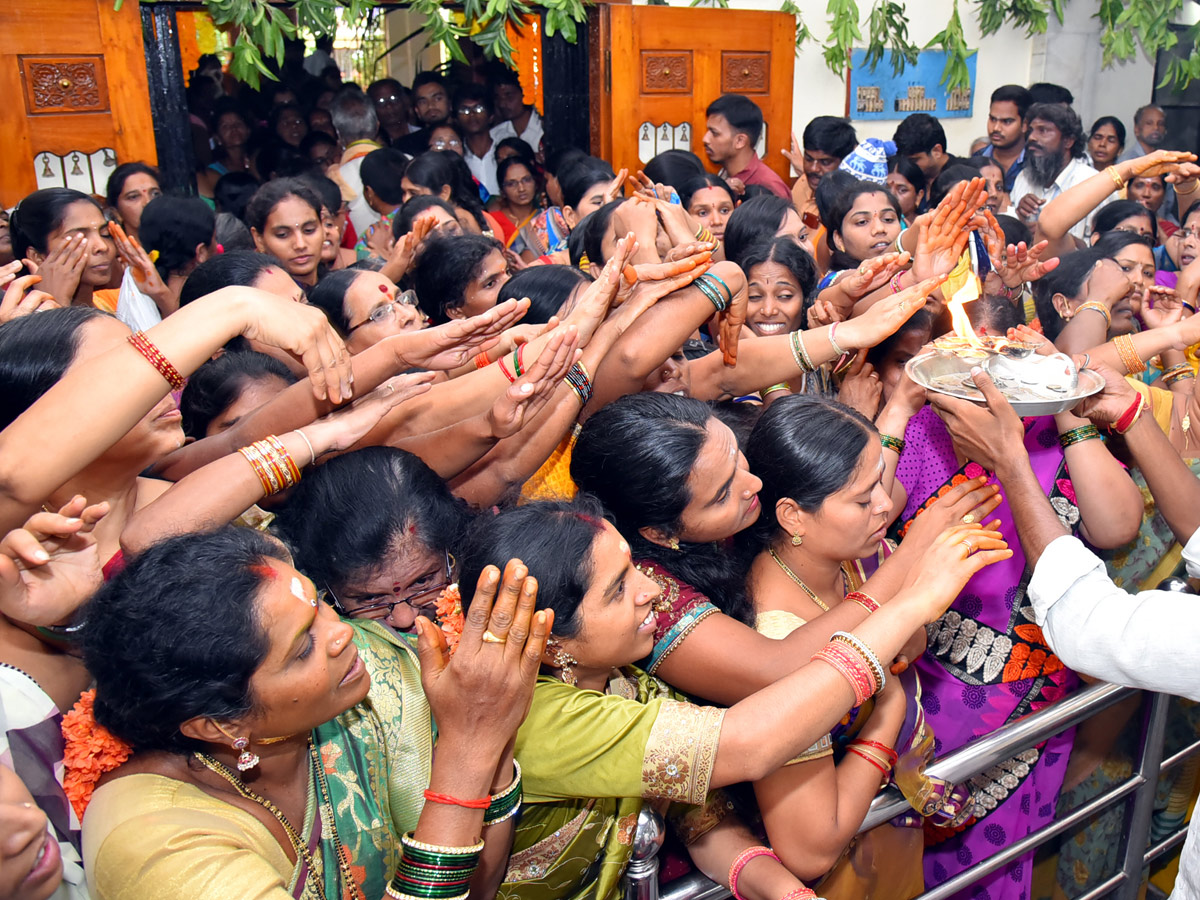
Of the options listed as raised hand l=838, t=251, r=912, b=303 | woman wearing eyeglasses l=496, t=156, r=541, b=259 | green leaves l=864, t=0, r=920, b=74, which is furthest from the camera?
green leaves l=864, t=0, r=920, b=74

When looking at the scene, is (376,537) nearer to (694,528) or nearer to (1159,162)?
(694,528)

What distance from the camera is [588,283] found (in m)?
2.80

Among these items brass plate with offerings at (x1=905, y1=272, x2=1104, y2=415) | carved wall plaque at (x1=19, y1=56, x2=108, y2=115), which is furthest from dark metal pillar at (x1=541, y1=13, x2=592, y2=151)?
brass plate with offerings at (x1=905, y1=272, x2=1104, y2=415)

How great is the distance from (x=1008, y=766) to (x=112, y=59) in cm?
521

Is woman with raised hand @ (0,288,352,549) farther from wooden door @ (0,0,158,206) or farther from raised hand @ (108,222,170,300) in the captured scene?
wooden door @ (0,0,158,206)

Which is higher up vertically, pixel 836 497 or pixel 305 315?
pixel 305 315

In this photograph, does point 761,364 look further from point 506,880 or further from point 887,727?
point 506,880

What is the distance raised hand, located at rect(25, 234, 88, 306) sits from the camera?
11.5 ft

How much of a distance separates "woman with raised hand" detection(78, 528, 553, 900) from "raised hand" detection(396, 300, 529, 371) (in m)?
0.71

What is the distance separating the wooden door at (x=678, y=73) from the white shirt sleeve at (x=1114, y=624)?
4.96 metres

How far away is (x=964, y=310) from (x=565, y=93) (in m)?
4.35

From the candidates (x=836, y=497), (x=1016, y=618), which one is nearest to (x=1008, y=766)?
(x=1016, y=618)

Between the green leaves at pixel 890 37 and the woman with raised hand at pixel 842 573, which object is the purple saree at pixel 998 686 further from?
the green leaves at pixel 890 37

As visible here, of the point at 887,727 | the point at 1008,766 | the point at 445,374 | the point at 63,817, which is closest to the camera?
the point at 63,817
